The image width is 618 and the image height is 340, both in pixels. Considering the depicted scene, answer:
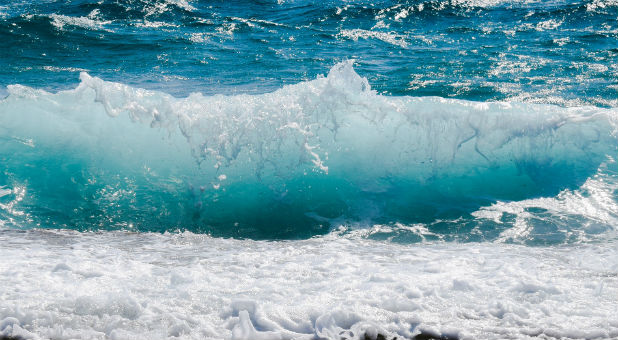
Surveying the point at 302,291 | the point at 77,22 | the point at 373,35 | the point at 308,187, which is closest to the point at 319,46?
the point at 373,35

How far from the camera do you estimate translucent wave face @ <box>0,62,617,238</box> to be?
5.67m

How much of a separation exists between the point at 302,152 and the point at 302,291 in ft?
9.30

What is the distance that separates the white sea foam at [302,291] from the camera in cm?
296

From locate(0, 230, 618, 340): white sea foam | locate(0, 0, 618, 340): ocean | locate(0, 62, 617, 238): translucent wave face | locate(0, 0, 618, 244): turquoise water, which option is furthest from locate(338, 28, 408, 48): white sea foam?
locate(0, 230, 618, 340): white sea foam

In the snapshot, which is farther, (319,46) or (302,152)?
(319,46)

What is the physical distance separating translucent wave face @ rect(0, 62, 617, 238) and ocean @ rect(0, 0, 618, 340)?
2 centimetres

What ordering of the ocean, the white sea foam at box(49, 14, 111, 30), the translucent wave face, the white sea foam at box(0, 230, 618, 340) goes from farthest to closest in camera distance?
1. the white sea foam at box(49, 14, 111, 30)
2. the translucent wave face
3. the ocean
4. the white sea foam at box(0, 230, 618, 340)

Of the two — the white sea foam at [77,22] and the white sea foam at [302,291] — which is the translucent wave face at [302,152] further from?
the white sea foam at [77,22]

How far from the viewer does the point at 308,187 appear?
19.2ft

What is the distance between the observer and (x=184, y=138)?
20.4ft

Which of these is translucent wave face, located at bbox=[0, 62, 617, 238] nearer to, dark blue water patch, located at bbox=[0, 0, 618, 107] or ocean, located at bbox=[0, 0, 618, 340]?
ocean, located at bbox=[0, 0, 618, 340]

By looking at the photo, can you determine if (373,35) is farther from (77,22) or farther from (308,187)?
(308,187)

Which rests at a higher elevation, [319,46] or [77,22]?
[77,22]

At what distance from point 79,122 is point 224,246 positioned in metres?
3.11
